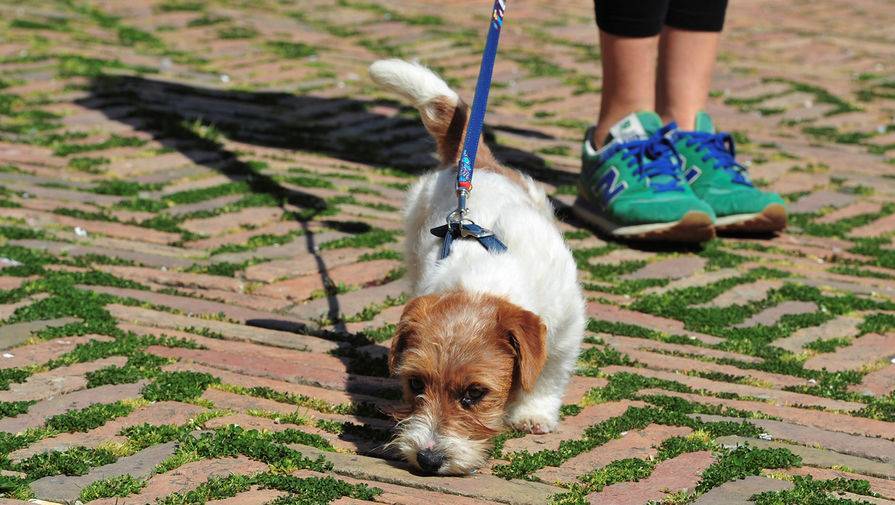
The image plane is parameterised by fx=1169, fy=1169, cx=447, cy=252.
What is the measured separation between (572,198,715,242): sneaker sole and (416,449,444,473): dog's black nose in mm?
2526

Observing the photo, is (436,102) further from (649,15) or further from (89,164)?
(89,164)

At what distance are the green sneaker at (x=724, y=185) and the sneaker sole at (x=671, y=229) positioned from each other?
0.71ft

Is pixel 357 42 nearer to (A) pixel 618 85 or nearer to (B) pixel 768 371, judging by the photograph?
(A) pixel 618 85

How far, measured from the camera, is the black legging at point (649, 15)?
5.49 m

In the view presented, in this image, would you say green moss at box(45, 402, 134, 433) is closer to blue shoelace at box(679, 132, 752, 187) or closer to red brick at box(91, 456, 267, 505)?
red brick at box(91, 456, 267, 505)

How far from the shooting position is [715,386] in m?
3.85

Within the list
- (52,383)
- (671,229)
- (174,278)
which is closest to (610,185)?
(671,229)

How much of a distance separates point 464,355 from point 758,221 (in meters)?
2.77

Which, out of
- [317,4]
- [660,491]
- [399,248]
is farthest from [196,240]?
[317,4]

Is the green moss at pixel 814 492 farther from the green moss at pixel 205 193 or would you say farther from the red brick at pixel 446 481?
the green moss at pixel 205 193

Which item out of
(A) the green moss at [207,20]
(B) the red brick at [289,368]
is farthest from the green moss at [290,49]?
(B) the red brick at [289,368]

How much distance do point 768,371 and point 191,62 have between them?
5.60 metres

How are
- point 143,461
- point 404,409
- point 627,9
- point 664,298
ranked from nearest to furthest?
point 143,461, point 404,409, point 664,298, point 627,9

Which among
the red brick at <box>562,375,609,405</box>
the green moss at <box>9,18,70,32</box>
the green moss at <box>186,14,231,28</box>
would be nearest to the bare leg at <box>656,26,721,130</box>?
the red brick at <box>562,375,609,405</box>
